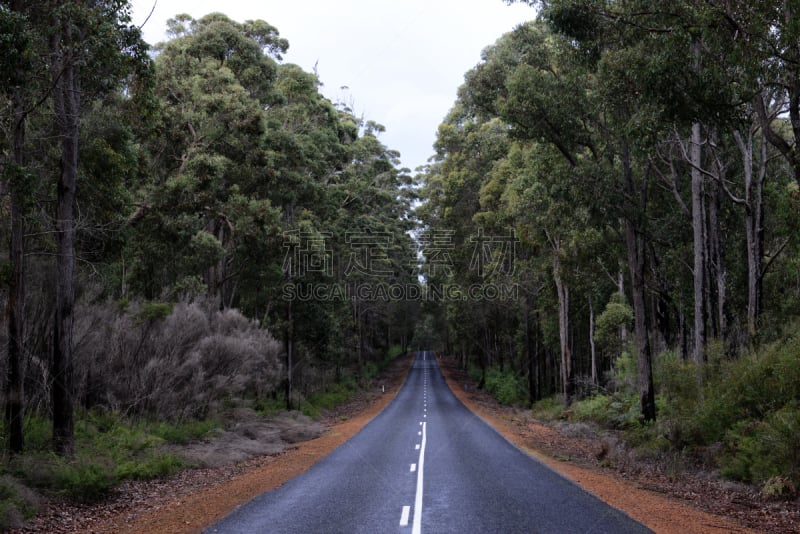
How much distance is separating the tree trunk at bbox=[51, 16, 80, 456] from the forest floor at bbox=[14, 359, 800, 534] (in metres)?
1.89

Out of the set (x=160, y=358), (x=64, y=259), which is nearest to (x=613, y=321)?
(x=160, y=358)

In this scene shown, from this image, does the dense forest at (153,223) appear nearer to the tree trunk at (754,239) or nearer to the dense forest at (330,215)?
the dense forest at (330,215)

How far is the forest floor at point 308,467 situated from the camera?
8.20 metres

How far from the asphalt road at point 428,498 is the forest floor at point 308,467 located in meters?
0.53

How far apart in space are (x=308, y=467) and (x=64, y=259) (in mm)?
6942

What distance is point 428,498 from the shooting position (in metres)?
9.41

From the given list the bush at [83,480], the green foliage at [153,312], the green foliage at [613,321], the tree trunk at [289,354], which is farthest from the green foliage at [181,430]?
the green foliage at [613,321]

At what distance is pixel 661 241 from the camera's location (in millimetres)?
21438

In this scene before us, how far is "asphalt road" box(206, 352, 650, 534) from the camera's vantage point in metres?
7.54

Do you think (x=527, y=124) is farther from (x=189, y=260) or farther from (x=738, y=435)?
(x=189, y=260)

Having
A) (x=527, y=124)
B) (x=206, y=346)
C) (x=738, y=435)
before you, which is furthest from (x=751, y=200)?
(x=206, y=346)

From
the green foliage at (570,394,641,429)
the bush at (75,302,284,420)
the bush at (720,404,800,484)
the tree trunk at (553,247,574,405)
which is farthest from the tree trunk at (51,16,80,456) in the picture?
the tree trunk at (553,247,574,405)

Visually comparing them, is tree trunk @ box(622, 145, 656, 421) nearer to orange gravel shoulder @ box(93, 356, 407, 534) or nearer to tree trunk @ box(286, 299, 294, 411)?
orange gravel shoulder @ box(93, 356, 407, 534)

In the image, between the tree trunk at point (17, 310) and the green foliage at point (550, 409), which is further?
the green foliage at point (550, 409)
